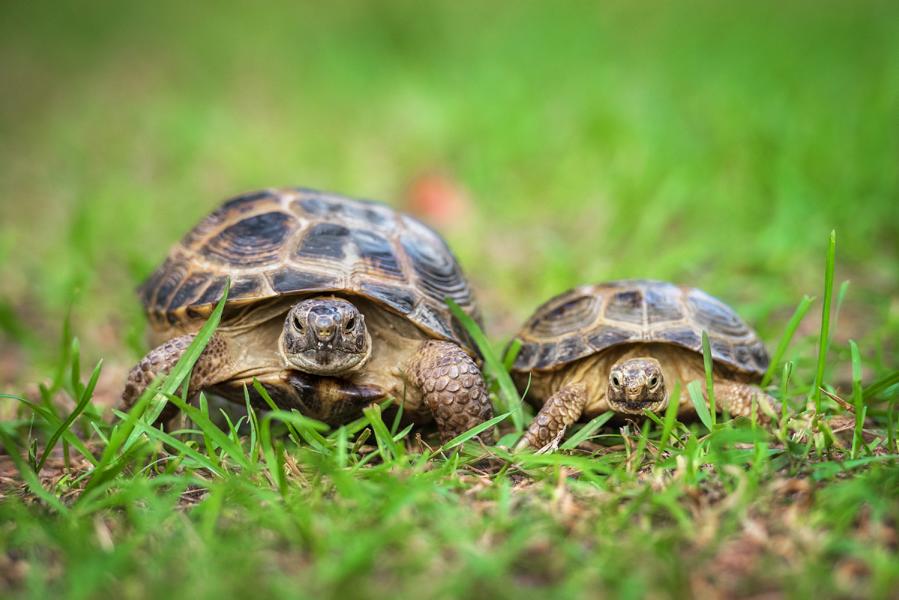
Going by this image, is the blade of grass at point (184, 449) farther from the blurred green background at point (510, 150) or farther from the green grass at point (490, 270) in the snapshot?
the blurred green background at point (510, 150)

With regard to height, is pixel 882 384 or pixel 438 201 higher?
pixel 438 201

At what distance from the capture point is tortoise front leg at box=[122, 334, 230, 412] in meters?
2.81

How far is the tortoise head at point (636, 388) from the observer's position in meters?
2.74

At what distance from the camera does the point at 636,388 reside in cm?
273

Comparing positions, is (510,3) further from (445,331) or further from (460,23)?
(445,331)

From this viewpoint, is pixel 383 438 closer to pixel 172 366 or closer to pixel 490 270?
pixel 172 366

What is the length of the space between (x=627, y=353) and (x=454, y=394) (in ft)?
2.65

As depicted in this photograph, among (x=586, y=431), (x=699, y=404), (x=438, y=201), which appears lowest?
(x=586, y=431)

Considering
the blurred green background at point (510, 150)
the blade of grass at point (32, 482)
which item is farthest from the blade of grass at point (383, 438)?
the blurred green background at point (510, 150)

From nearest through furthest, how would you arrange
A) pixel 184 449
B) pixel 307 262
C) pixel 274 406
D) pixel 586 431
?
1. pixel 184 449
2. pixel 274 406
3. pixel 586 431
4. pixel 307 262

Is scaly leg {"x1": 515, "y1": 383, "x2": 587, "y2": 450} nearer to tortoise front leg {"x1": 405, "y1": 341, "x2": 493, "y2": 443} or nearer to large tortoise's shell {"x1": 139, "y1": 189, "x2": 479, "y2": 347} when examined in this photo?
tortoise front leg {"x1": 405, "y1": 341, "x2": 493, "y2": 443}

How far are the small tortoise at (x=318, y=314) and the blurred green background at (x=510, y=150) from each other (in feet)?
2.25

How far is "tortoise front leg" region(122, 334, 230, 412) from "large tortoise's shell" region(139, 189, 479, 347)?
194mm

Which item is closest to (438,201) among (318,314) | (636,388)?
(318,314)
